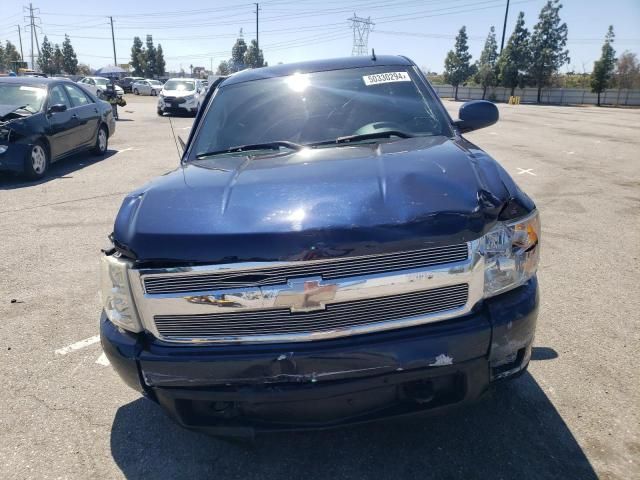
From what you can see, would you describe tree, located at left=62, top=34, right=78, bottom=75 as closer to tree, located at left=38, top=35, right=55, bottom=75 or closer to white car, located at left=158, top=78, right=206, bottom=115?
tree, located at left=38, top=35, right=55, bottom=75

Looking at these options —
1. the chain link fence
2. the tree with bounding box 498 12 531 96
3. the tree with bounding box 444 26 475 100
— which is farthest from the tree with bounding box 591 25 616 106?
the tree with bounding box 444 26 475 100

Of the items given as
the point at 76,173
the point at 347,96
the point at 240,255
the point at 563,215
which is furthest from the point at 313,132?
the point at 76,173

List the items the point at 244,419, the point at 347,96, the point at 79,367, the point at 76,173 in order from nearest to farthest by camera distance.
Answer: the point at 244,419
the point at 79,367
the point at 347,96
the point at 76,173

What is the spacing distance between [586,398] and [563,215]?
13.2 feet

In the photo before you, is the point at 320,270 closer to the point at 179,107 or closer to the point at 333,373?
the point at 333,373

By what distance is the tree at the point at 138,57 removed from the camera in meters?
88.8

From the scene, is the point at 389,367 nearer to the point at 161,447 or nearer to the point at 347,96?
the point at 161,447

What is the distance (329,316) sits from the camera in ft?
6.19

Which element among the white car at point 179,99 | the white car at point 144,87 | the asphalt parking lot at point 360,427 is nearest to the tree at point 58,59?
the white car at point 144,87

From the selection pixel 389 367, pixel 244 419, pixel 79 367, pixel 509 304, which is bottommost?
pixel 79 367

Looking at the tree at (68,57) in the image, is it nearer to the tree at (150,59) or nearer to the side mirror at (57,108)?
the tree at (150,59)

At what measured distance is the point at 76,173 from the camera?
A: 9242 mm

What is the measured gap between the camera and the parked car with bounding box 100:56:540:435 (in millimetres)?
1857

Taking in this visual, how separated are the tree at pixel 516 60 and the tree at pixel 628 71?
9888 mm
